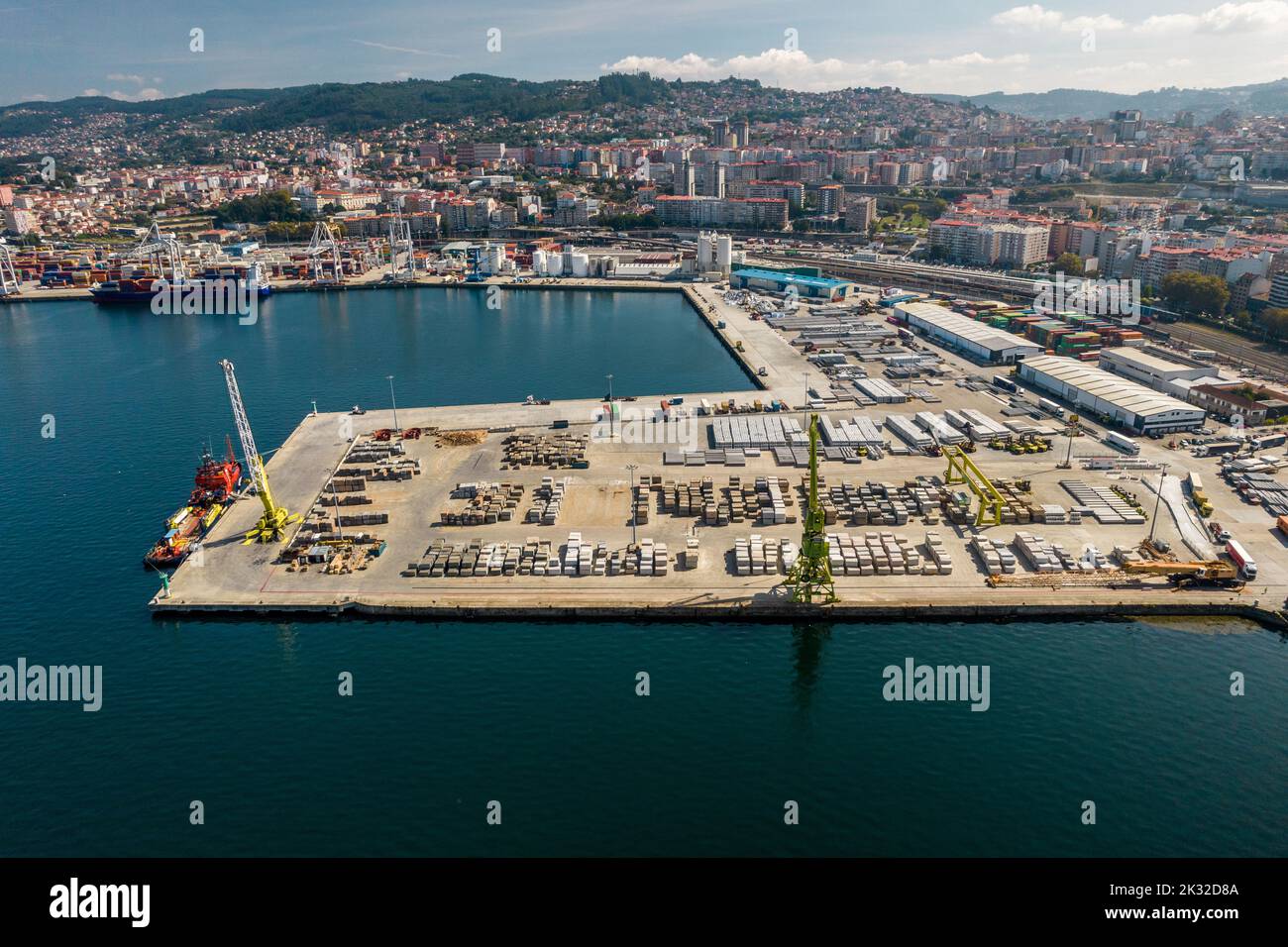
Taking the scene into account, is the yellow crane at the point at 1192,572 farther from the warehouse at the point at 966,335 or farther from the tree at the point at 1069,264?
the tree at the point at 1069,264

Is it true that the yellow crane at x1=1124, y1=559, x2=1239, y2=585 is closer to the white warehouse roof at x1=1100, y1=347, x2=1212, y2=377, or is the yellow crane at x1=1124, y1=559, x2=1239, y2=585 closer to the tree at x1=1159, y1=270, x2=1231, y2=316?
the white warehouse roof at x1=1100, y1=347, x2=1212, y2=377

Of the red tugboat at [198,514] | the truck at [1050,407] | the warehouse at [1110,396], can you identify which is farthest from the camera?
the truck at [1050,407]

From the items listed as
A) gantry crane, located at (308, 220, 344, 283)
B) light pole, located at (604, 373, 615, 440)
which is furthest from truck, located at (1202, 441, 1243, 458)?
gantry crane, located at (308, 220, 344, 283)

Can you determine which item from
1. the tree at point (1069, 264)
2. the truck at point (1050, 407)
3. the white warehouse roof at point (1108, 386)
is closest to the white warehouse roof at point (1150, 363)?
the white warehouse roof at point (1108, 386)

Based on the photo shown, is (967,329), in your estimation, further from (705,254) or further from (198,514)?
(198,514)

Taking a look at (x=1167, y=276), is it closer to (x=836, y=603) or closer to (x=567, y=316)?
(x=567, y=316)

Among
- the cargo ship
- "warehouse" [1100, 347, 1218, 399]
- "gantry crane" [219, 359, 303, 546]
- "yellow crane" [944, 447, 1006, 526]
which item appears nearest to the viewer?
"gantry crane" [219, 359, 303, 546]

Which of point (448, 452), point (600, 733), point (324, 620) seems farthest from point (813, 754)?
point (448, 452)
